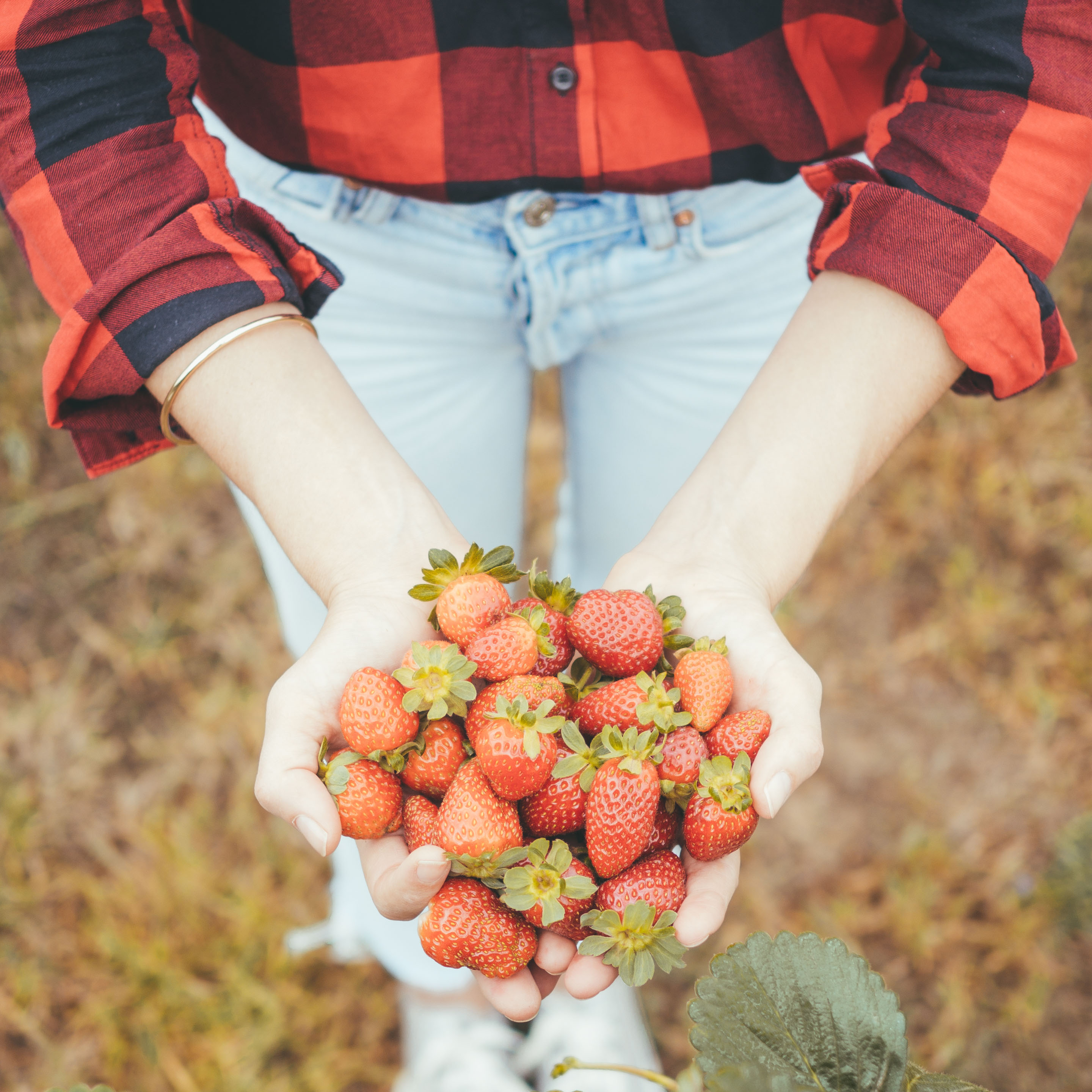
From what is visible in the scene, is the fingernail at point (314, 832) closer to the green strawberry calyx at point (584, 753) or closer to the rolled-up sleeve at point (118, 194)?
the green strawberry calyx at point (584, 753)

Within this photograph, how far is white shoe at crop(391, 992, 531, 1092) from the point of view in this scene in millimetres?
1697

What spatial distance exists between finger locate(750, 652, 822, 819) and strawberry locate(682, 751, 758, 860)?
0.01 metres

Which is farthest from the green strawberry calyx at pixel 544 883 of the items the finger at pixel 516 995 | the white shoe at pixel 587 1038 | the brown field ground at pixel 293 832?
the brown field ground at pixel 293 832

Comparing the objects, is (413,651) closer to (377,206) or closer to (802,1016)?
(802,1016)

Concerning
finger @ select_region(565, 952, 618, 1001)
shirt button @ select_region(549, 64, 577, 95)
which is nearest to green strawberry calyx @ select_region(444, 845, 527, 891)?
finger @ select_region(565, 952, 618, 1001)

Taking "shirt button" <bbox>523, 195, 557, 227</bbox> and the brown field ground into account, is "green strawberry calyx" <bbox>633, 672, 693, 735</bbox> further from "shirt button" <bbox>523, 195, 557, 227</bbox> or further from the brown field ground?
the brown field ground

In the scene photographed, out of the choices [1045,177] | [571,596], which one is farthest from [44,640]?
[1045,177]

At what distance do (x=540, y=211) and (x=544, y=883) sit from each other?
803mm

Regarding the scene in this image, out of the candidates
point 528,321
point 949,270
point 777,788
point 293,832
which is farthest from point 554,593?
point 293,832

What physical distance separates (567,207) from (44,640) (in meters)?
1.68

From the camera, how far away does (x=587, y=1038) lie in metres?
1.71

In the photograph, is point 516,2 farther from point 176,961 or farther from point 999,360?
point 176,961

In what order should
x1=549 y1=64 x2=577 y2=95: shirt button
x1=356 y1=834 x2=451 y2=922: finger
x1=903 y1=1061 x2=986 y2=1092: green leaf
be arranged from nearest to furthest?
x1=903 y1=1061 x2=986 y2=1092: green leaf
x1=356 y1=834 x2=451 y2=922: finger
x1=549 y1=64 x2=577 y2=95: shirt button

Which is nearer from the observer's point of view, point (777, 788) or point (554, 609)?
point (777, 788)
